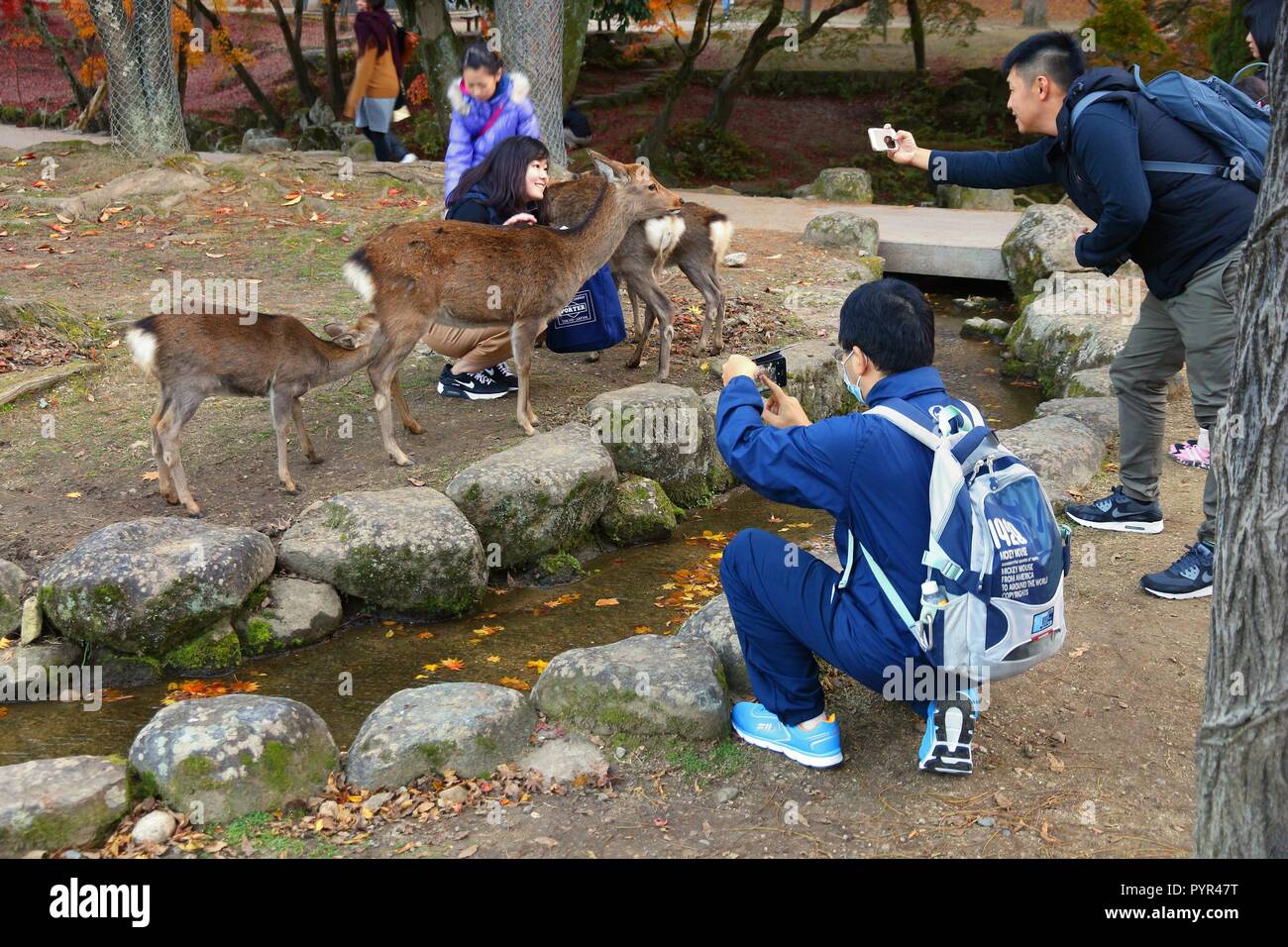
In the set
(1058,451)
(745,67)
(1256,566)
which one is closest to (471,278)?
(1058,451)

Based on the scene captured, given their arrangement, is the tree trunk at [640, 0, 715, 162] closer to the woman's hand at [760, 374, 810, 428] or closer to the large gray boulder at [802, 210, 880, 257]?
the large gray boulder at [802, 210, 880, 257]

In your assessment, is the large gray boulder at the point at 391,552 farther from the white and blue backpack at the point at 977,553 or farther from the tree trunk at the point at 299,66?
the tree trunk at the point at 299,66

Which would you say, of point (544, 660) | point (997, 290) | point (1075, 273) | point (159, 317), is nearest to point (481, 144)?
point (159, 317)

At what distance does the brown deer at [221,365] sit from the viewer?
5.75 metres

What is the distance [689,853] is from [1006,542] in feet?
4.04

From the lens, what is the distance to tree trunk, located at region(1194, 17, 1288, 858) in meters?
2.46

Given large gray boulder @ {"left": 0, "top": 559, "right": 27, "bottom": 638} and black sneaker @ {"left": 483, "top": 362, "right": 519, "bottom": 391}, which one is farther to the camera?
black sneaker @ {"left": 483, "top": 362, "right": 519, "bottom": 391}

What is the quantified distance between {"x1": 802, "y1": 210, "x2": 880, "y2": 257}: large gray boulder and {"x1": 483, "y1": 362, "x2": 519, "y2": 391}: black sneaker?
469 cm

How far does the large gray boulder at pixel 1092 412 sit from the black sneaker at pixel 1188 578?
1881 millimetres

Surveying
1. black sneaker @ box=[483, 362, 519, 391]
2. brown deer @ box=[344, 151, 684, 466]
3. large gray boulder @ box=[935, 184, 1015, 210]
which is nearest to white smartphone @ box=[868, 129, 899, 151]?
brown deer @ box=[344, 151, 684, 466]

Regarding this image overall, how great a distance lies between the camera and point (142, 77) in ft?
41.2

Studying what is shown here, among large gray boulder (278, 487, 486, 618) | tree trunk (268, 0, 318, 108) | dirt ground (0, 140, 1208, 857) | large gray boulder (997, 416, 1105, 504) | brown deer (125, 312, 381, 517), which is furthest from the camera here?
tree trunk (268, 0, 318, 108)

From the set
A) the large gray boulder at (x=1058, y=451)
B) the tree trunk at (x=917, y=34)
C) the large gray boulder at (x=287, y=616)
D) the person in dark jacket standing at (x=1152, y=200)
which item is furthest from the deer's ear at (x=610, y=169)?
the tree trunk at (x=917, y=34)

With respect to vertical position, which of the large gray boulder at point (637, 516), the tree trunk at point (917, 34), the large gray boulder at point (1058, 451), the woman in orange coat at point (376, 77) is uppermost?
the tree trunk at point (917, 34)
